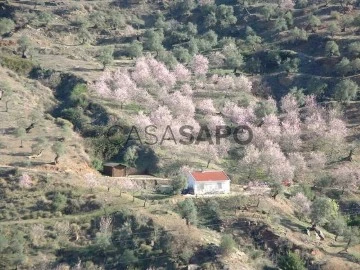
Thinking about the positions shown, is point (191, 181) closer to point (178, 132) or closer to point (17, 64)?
point (178, 132)

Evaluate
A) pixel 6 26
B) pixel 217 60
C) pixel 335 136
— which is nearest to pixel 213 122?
pixel 335 136

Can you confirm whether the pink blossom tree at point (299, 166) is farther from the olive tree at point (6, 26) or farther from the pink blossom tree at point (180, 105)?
the olive tree at point (6, 26)

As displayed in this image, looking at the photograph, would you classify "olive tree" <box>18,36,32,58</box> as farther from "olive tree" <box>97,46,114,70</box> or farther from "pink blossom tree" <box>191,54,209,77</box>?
"pink blossom tree" <box>191,54,209,77</box>

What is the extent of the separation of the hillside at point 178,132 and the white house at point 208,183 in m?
1.26

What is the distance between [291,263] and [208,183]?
596 inches

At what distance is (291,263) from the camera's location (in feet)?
179

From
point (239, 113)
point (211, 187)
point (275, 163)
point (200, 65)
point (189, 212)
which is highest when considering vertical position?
point (200, 65)

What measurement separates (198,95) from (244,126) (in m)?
11.5

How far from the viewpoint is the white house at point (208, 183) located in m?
65.3

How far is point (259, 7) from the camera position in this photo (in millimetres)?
121438

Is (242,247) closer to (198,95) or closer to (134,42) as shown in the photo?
(198,95)

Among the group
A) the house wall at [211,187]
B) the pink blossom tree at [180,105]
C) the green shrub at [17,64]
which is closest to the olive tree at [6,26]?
the green shrub at [17,64]

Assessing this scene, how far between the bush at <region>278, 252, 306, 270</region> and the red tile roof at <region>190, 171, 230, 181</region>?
1388cm

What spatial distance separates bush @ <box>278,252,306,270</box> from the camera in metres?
54.5
